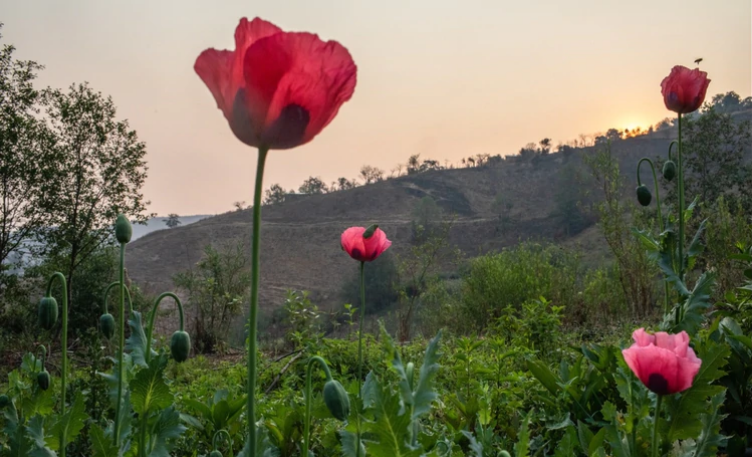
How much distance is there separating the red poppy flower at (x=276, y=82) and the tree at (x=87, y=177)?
10945mm

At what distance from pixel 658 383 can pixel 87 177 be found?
1205cm

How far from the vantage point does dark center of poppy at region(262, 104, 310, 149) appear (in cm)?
41

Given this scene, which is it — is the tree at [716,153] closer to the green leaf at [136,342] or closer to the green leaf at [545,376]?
the green leaf at [545,376]

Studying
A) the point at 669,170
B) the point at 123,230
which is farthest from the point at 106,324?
the point at 669,170

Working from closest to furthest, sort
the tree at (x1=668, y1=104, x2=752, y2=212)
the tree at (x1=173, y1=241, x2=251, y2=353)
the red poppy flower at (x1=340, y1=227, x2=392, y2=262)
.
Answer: the red poppy flower at (x1=340, y1=227, x2=392, y2=262) → the tree at (x1=173, y1=241, x2=251, y2=353) → the tree at (x1=668, y1=104, x2=752, y2=212)

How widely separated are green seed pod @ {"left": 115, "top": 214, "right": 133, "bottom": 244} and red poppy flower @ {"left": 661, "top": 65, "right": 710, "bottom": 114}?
176cm

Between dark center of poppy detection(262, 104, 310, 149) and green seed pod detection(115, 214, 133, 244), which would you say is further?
green seed pod detection(115, 214, 133, 244)

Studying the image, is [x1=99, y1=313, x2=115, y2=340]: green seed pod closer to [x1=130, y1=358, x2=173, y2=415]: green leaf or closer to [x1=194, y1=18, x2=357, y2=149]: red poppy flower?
[x1=130, y1=358, x2=173, y2=415]: green leaf

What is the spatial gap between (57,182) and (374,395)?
11.8 m

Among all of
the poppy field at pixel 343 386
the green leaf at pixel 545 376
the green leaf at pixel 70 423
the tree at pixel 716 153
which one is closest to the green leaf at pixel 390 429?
the poppy field at pixel 343 386

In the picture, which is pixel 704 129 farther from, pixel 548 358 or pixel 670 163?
pixel 670 163

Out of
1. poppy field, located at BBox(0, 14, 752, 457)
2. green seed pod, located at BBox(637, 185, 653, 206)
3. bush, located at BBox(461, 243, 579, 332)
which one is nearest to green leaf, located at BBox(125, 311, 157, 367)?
poppy field, located at BBox(0, 14, 752, 457)

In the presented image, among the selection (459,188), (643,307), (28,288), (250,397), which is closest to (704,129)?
(643,307)

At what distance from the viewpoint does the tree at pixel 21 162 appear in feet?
32.5
